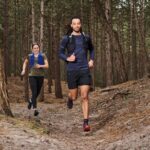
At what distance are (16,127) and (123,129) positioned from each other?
219 centimetres

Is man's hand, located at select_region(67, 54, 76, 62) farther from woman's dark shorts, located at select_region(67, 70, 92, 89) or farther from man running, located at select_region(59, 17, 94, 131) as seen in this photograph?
woman's dark shorts, located at select_region(67, 70, 92, 89)

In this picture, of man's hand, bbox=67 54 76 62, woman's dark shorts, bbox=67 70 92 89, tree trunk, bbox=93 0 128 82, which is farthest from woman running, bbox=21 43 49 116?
tree trunk, bbox=93 0 128 82

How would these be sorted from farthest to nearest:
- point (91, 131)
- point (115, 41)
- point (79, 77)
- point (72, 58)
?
point (115, 41)
point (91, 131)
point (79, 77)
point (72, 58)

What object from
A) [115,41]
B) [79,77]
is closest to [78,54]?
[79,77]

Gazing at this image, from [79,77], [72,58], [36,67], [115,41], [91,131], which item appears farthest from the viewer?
[115,41]

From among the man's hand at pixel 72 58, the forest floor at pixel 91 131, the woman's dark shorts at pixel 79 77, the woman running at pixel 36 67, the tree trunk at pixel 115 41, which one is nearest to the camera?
the forest floor at pixel 91 131

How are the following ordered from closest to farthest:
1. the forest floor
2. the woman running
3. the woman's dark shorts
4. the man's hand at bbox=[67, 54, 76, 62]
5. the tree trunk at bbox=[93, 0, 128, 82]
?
the forest floor < the man's hand at bbox=[67, 54, 76, 62] < the woman's dark shorts < the woman running < the tree trunk at bbox=[93, 0, 128, 82]

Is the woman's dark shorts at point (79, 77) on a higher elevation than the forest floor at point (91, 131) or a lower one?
higher

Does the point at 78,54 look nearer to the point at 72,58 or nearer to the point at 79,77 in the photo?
the point at 72,58

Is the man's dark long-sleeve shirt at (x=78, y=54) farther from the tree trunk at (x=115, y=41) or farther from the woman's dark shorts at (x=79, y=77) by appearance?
the tree trunk at (x=115, y=41)

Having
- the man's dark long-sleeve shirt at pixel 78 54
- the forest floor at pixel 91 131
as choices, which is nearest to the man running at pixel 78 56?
the man's dark long-sleeve shirt at pixel 78 54

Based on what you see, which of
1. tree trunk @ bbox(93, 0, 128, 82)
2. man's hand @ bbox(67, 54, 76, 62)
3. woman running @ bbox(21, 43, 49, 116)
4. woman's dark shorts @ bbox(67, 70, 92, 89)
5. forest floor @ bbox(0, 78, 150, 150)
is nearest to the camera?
forest floor @ bbox(0, 78, 150, 150)

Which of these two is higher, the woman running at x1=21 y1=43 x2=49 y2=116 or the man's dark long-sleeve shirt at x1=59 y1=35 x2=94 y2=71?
the man's dark long-sleeve shirt at x1=59 y1=35 x2=94 y2=71

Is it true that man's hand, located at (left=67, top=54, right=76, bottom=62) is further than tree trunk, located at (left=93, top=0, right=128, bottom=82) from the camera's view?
No
